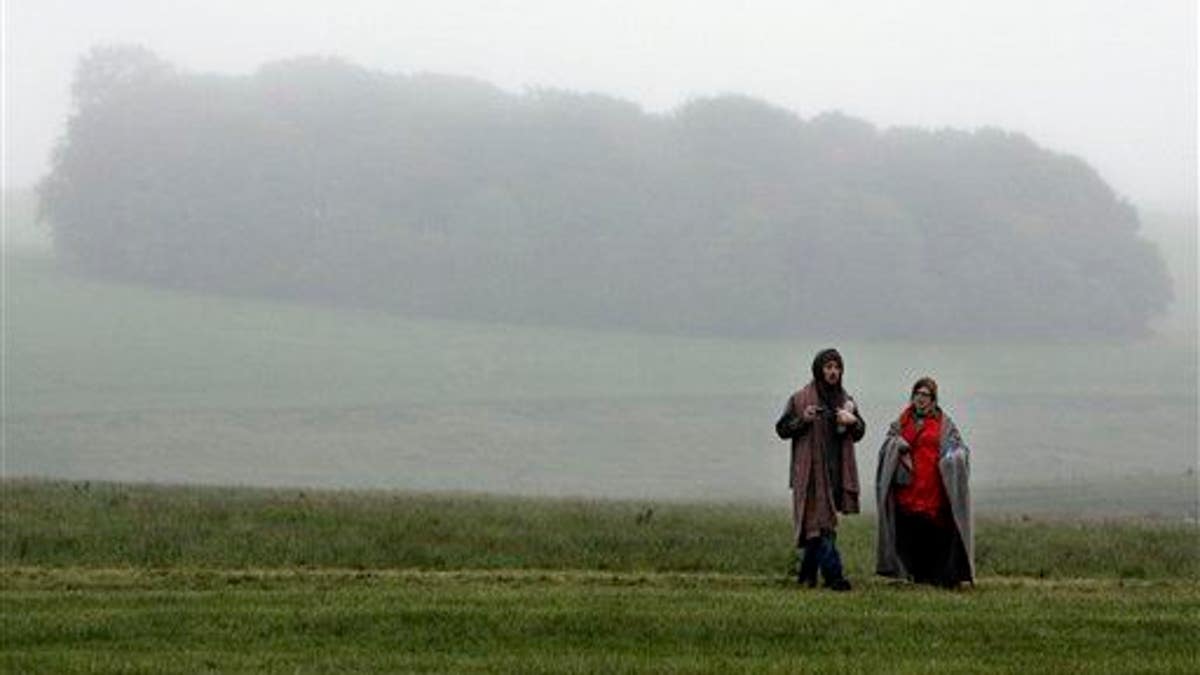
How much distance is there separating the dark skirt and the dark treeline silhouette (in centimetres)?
11861

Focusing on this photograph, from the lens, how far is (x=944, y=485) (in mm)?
20203

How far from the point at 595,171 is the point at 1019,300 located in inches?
1386

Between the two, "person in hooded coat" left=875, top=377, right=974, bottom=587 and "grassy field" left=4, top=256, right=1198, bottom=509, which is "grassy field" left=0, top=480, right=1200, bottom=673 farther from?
"grassy field" left=4, top=256, right=1198, bottom=509

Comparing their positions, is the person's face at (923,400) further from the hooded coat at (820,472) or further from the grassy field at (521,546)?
the grassy field at (521,546)

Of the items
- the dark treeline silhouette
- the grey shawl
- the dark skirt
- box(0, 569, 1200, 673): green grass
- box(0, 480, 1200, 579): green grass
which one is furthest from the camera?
the dark treeline silhouette

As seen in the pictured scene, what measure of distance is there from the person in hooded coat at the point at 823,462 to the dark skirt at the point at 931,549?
0.81 m

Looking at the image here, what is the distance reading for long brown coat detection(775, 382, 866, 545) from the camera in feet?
64.8

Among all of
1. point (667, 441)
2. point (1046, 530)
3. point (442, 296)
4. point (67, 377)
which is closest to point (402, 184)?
point (442, 296)

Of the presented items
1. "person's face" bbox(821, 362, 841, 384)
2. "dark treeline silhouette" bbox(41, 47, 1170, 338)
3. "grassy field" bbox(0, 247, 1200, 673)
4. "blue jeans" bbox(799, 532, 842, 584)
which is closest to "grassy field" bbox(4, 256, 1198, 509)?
"grassy field" bbox(0, 247, 1200, 673)

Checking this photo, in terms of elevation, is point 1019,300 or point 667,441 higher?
point 1019,300

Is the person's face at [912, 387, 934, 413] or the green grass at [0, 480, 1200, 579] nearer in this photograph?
the person's face at [912, 387, 934, 413]

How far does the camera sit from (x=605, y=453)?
93.8 m

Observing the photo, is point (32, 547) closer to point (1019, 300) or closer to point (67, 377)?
point (67, 377)

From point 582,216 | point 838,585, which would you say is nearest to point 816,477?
point 838,585
